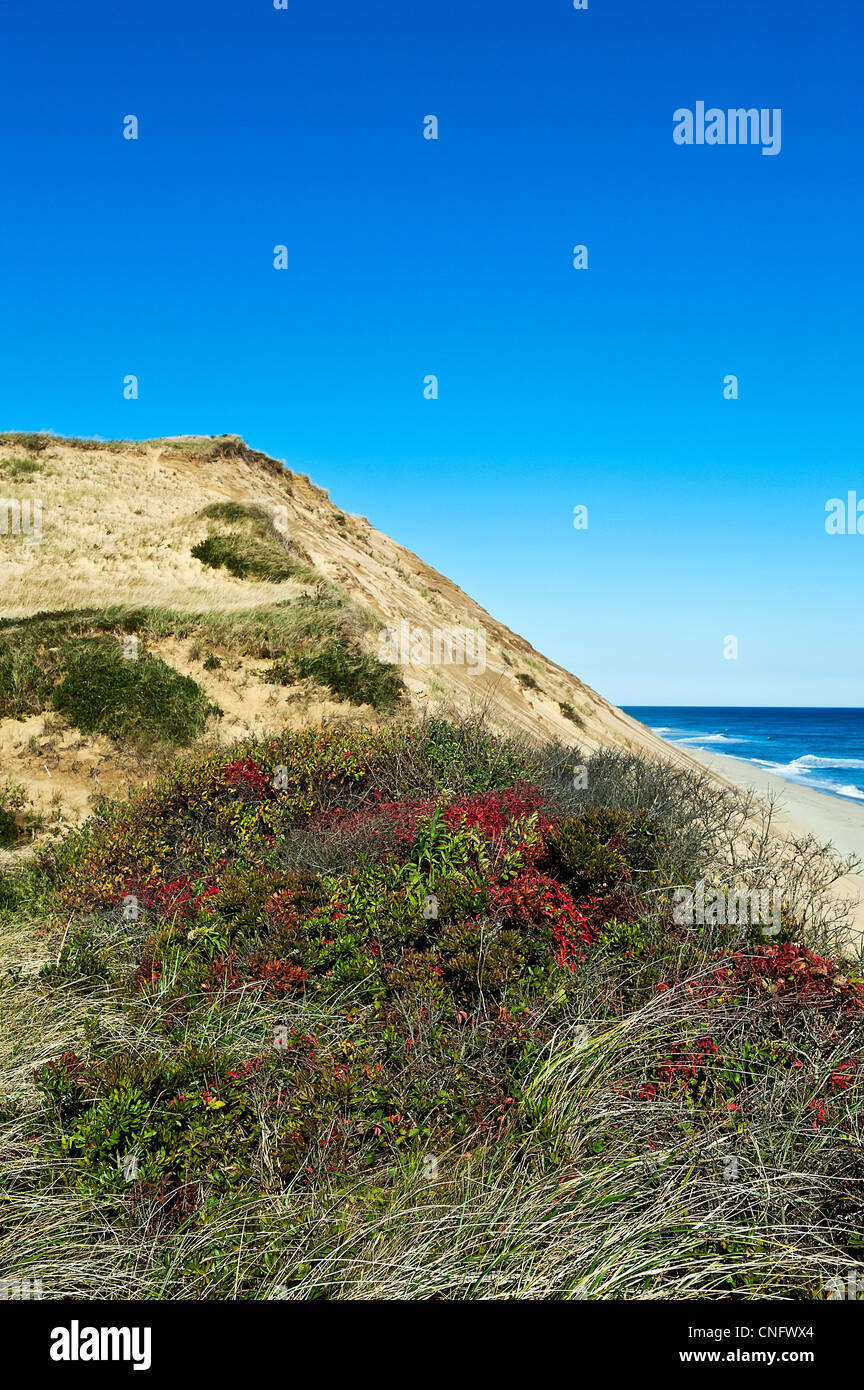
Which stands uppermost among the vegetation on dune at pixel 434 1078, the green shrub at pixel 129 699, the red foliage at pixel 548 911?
the green shrub at pixel 129 699

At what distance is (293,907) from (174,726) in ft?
25.1

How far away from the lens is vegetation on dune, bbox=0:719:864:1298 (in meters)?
3.20

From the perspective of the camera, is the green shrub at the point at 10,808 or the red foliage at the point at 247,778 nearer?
the red foliage at the point at 247,778

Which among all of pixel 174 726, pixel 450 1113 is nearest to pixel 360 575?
pixel 174 726

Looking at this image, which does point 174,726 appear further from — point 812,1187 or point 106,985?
point 812,1187

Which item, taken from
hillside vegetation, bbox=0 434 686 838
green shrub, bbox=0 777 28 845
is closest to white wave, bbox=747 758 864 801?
hillside vegetation, bbox=0 434 686 838

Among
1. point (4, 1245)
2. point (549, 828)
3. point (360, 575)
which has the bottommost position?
point (4, 1245)

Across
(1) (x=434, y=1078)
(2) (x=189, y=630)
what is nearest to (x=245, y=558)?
(2) (x=189, y=630)

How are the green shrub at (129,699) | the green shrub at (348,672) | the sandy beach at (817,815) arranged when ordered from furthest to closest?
the sandy beach at (817,815), the green shrub at (348,672), the green shrub at (129,699)

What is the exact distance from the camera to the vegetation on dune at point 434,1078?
3.20m

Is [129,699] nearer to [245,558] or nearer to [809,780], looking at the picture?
[245,558]

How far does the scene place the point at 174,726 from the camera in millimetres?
12461

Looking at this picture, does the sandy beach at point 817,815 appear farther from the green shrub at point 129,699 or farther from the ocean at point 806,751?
the green shrub at point 129,699

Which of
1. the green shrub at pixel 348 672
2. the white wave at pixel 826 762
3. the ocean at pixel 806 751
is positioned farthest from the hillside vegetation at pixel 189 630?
the white wave at pixel 826 762
